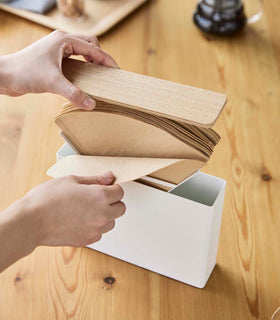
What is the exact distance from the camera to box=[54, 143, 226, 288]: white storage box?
806 mm

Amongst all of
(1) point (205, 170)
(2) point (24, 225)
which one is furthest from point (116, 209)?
(1) point (205, 170)

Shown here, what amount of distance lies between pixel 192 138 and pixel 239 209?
0.33m

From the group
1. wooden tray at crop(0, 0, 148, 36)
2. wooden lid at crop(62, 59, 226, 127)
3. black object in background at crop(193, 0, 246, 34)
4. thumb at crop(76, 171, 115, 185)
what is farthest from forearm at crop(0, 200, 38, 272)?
black object in background at crop(193, 0, 246, 34)

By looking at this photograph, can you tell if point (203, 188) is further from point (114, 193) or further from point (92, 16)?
point (92, 16)

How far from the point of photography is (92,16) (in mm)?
1562

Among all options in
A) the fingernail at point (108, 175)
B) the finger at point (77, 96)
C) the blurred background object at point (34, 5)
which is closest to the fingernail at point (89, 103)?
the finger at point (77, 96)

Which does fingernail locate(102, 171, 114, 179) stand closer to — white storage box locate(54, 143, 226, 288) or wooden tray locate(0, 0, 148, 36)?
white storage box locate(54, 143, 226, 288)

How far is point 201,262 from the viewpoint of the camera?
857 mm

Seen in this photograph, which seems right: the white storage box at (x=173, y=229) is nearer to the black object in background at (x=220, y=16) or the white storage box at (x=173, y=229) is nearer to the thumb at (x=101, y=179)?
the thumb at (x=101, y=179)

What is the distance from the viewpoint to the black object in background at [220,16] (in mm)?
1493

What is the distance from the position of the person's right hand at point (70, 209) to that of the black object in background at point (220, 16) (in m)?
0.88

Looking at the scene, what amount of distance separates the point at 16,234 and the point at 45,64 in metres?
0.28

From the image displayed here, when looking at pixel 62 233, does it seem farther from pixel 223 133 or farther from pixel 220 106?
pixel 223 133

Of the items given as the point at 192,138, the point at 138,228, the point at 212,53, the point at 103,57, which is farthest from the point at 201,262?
the point at 212,53
